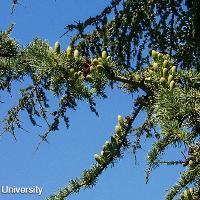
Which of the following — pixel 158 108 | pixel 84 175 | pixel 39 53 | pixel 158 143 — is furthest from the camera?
pixel 84 175

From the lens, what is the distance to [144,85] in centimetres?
300

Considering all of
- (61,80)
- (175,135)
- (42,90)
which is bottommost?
(175,135)

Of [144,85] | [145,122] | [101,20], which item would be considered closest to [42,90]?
[145,122]

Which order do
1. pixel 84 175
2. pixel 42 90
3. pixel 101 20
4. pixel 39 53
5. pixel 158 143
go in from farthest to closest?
pixel 101 20
pixel 42 90
pixel 84 175
pixel 158 143
pixel 39 53

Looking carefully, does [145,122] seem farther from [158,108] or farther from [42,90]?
[158,108]

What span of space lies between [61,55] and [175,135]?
84 centimetres

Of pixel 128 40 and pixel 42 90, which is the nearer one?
pixel 42 90

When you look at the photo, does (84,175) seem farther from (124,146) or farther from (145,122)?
(145,122)

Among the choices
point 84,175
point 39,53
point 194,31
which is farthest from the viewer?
point 194,31

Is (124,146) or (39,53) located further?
(124,146)

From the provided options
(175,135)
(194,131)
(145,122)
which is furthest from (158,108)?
(145,122)

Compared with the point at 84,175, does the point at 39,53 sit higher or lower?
higher

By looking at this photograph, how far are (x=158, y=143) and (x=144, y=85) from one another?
375mm

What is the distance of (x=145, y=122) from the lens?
3.88m
